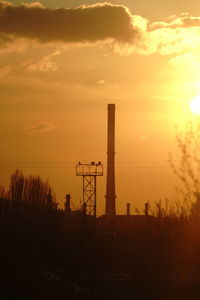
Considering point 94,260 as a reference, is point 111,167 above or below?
above

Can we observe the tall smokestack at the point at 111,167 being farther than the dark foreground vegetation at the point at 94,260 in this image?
Yes

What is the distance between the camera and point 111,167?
53469mm

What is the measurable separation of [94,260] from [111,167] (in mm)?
32468

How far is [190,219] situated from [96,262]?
11.1ft

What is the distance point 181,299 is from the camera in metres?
13.8

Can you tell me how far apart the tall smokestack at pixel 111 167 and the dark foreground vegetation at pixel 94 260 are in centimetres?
2235

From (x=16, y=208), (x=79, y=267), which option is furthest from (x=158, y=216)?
(x=16, y=208)

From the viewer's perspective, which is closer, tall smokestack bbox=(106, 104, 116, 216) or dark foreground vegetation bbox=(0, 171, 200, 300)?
dark foreground vegetation bbox=(0, 171, 200, 300)

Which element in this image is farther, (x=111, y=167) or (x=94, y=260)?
(x=111, y=167)

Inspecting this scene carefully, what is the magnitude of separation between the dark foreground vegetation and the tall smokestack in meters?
22.4

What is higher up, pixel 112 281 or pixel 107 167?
pixel 107 167

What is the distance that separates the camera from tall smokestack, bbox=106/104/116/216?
175 ft

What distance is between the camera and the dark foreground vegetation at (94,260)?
15.1 metres

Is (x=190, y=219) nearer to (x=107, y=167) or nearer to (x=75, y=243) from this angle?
(x=75, y=243)
